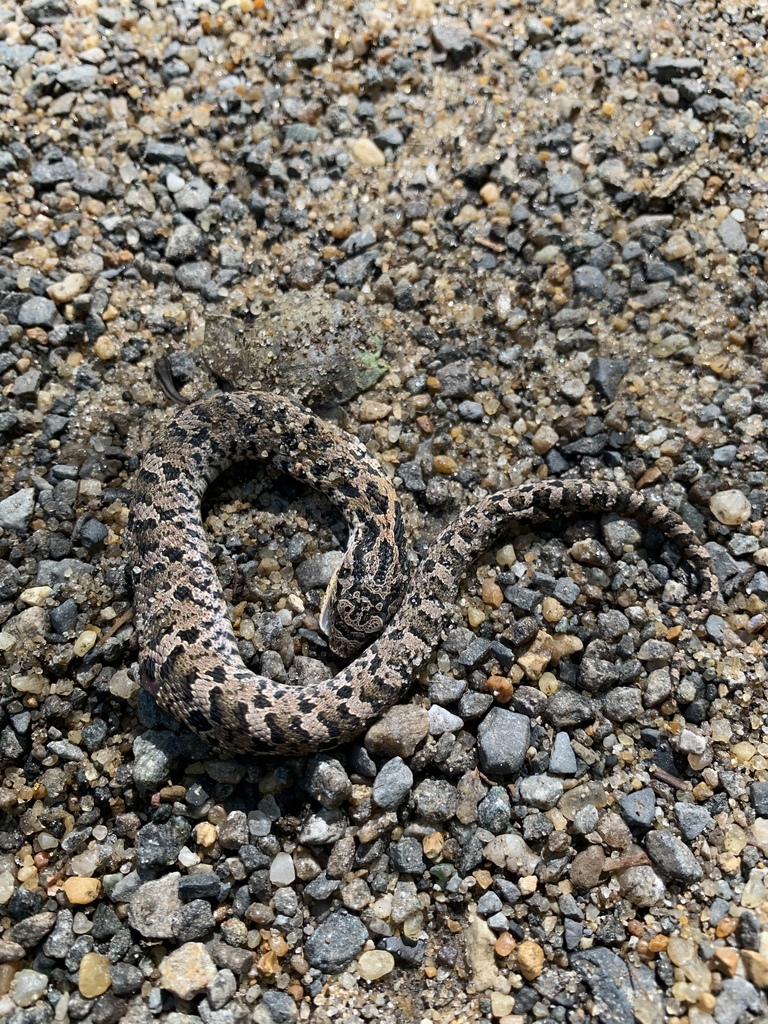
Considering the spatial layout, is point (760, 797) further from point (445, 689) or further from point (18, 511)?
point (18, 511)

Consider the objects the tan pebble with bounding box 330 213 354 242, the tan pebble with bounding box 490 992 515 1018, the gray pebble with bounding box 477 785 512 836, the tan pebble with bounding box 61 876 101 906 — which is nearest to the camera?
the tan pebble with bounding box 490 992 515 1018

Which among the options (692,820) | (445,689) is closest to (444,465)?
(445,689)

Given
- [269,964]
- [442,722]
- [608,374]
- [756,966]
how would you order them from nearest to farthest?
[756,966] < [269,964] < [442,722] < [608,374]

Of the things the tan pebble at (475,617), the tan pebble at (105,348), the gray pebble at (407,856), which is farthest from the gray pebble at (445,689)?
the tan pebble at (105,348)

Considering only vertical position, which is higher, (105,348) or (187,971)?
(105,348)

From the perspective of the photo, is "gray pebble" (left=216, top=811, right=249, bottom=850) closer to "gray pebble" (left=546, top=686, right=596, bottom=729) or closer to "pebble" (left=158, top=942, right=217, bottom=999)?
"pebble" (left=158, top=942, right=217, bottom=999)

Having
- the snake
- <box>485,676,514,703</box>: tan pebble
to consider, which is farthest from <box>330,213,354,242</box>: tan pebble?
<box>485,676,514,703</box>: tan pebble

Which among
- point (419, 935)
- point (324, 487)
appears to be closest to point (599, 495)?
point (324, 487)
